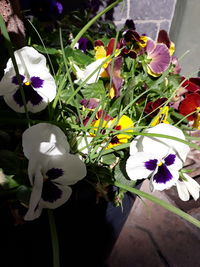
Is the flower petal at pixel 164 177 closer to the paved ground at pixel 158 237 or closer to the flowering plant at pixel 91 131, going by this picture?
the flowering plant at pixel 91 131

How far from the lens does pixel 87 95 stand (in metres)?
0.65

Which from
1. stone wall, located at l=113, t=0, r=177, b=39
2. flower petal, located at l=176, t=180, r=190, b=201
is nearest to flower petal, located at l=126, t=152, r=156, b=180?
flower petal, located at l=176, t=180, r=190, b=201

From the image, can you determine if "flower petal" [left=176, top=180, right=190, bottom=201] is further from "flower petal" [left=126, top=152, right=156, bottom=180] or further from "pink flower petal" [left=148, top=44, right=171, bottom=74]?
"pink flower petal" [left=148, top=44, right=171, bottom=74]

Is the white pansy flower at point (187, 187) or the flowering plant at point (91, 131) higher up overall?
the flowering plant at point (91, 131)

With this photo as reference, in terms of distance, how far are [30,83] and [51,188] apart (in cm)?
22

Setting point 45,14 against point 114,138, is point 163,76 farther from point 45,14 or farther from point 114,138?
point 45,14

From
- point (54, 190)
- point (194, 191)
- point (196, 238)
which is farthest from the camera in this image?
point (196, 238)

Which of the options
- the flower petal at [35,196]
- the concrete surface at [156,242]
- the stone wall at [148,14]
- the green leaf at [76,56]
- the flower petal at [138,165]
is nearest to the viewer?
the flower petal at [35,196]

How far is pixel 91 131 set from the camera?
59cm

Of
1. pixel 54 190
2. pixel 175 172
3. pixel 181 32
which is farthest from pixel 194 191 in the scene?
pixel 181 32

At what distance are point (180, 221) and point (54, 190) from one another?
2.53 ft

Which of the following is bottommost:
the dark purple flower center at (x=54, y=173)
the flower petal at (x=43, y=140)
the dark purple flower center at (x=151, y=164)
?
the dark purple flower center at (x=151, y=164)

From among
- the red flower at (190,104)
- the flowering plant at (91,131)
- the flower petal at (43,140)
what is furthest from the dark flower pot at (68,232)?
the red flower at (190,104)

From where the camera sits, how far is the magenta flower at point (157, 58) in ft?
2.29
